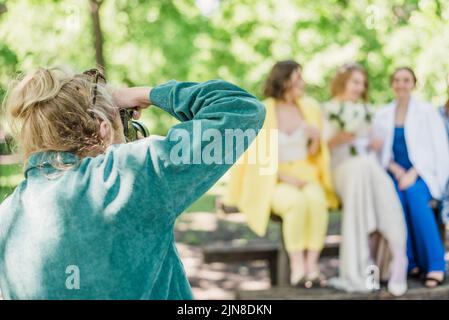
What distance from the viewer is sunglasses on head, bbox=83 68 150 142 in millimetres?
1263

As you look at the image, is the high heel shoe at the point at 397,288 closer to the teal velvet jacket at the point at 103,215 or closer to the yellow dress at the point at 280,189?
the yellow dress at the point at 280,189

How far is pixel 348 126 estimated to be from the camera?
429 cm

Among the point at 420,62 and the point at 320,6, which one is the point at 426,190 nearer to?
the point at 420,62

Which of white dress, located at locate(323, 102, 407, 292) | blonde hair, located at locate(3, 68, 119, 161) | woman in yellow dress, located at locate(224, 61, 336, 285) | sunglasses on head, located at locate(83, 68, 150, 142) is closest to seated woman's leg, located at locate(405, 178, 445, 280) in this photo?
white dress, located at locate(323, 102, 407, 292)

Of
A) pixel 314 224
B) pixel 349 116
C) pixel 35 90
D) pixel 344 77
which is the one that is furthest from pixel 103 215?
pixel 344 77

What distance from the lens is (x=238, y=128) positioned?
1182 mm

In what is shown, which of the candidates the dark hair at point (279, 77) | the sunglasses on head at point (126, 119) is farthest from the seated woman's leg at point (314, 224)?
the sunglasses on head at point (126, 119)

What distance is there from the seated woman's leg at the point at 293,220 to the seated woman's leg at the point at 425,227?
2.53 feet

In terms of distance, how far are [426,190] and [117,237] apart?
3511 mm

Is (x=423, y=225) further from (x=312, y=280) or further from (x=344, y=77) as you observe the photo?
(x=344, y=77)

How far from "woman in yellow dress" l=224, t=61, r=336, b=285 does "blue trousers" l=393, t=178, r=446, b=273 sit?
0.52 meters

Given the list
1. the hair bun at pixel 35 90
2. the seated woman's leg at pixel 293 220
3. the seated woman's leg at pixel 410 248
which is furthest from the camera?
the seated woman's leg at pixel 410 248

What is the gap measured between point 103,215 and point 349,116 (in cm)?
336

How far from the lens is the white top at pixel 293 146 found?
4.27m
